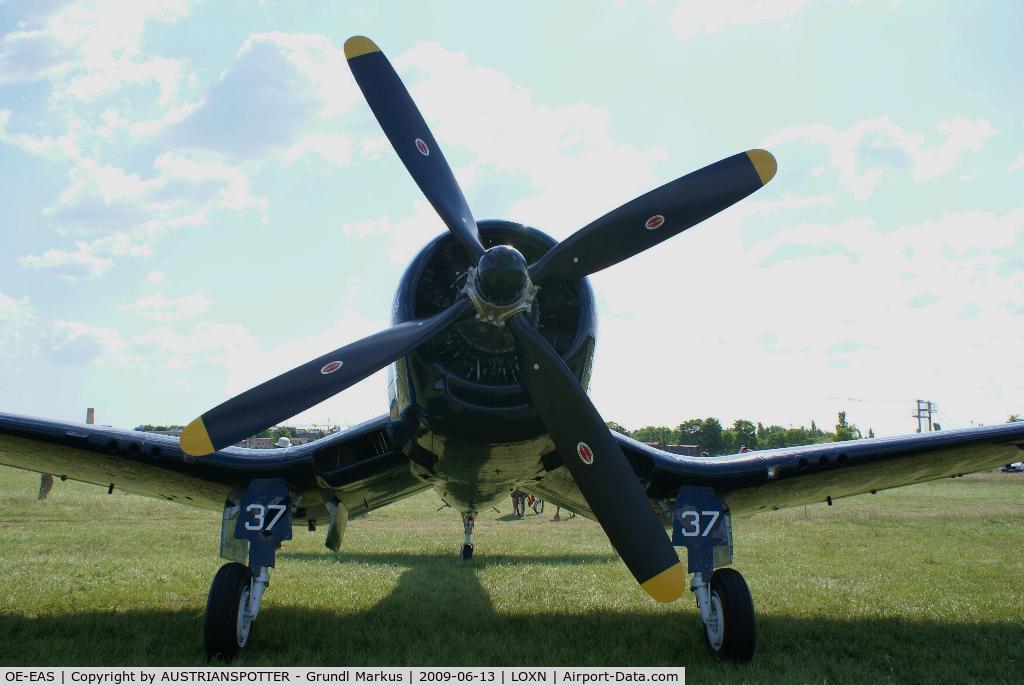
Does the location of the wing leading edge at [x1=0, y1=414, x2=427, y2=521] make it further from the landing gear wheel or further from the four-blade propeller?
the landing gear wheel

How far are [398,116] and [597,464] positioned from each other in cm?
403

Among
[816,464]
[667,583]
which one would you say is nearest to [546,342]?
[667,583]

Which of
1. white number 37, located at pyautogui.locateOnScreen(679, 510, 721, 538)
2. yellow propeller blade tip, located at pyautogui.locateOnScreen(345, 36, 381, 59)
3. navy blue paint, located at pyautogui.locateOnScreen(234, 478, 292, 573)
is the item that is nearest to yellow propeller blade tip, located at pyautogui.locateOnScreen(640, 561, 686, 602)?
white number 37, located at pyautogui.locateOnScreen(679, 510, 721, 538)

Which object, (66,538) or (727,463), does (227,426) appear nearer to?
(727,463)

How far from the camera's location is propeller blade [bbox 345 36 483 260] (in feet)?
23.6

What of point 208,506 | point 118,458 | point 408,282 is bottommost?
point 208,506

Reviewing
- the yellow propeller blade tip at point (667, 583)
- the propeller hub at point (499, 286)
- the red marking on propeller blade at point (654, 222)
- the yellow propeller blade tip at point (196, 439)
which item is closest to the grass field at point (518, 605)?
the yellow propeller blade tip at point (667, 583)

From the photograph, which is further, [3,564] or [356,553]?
[356,553]

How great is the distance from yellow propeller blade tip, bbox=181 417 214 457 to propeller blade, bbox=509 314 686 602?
8.47 feet

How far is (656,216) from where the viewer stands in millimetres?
6695

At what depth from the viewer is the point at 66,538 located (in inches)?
630

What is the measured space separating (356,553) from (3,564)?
612cm

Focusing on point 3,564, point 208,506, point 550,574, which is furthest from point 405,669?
point 3,564

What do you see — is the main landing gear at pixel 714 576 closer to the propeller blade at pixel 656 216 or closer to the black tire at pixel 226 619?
the propeller blade at pixel 656 216
